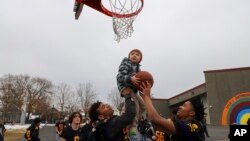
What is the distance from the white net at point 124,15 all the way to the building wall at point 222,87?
22321 mm

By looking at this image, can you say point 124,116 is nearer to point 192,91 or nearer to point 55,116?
point 192,91

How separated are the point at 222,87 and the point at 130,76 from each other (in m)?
26.7

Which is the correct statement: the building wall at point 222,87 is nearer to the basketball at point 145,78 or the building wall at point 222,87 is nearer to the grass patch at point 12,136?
the grass patch at point 12,136

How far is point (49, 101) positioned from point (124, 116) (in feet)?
Result: 225

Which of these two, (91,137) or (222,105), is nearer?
(91,137)

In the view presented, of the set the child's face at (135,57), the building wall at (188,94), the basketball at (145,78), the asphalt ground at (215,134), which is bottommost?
the asphalt ground at (215,134)

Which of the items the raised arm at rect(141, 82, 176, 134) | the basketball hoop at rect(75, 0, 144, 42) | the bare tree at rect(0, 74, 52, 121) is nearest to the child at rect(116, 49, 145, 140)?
the raised arm at rect(141, 82, 176, 134)

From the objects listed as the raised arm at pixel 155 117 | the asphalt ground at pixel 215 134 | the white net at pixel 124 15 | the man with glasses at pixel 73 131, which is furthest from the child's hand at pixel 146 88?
the asphalt ground at pixel 215 134

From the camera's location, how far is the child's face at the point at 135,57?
4.16 m

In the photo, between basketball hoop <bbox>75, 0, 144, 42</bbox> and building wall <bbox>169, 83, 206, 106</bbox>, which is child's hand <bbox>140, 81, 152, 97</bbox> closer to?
basketball hoop <bbox>75, 0, 144, 42</bbox>

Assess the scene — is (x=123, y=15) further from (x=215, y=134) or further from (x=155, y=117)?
(x=215, y=134)

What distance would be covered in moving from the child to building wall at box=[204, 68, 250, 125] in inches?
1030

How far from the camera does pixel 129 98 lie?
3770mm

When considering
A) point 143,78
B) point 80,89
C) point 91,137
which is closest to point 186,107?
point 143,78
